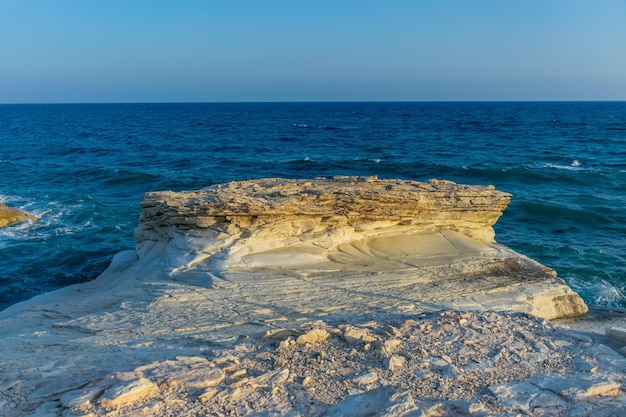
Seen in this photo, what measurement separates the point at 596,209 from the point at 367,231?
47.8 ft

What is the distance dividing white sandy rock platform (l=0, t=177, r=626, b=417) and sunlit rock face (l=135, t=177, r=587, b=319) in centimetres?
5

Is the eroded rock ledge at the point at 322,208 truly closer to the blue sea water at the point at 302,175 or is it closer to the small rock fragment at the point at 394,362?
the blue sea water at the point at 302,175

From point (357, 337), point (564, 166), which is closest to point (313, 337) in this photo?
point (357, 337)

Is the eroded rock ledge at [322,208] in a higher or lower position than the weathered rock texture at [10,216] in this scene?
higher

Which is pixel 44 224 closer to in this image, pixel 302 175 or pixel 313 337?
pixel 302 175

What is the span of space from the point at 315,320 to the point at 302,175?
2455 centimetres

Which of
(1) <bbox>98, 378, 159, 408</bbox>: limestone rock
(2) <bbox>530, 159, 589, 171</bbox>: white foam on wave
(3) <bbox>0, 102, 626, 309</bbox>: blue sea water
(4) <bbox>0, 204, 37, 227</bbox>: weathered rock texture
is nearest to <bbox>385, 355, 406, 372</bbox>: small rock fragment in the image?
(1) <bbox>98, 378, 159, 408</bbox>: limestone rock

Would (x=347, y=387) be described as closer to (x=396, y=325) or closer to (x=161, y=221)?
(x=396, y=325)

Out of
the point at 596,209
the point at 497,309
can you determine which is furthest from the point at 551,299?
the point at 596,209

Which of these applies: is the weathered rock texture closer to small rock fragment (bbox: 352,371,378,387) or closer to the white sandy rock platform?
the white sandy rock platform

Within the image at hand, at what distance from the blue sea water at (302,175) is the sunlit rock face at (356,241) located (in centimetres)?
388

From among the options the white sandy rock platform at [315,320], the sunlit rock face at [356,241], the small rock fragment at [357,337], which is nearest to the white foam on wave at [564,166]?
the sunlit rock face at [356,241]

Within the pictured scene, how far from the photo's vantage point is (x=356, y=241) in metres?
12.6

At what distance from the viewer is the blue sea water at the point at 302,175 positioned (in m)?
16.7
